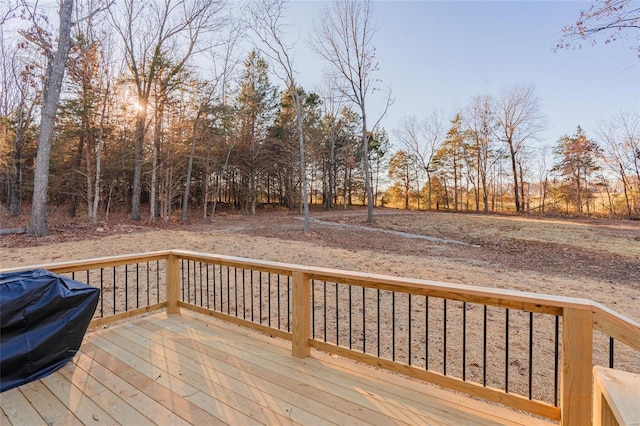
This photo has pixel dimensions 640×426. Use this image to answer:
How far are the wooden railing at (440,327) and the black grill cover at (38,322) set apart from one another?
0.72 metres

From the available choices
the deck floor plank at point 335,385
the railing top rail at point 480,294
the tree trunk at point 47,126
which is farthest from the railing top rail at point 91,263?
the tree trunk at point 47,126

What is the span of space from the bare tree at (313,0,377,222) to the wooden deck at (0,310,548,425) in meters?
11.7

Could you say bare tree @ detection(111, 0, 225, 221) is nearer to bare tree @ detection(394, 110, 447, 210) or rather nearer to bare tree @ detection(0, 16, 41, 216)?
bare tree @ detection(0, 16, 41, 216)

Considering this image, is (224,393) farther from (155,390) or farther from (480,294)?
(480,294)

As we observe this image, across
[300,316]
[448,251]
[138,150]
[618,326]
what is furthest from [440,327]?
[138,150]

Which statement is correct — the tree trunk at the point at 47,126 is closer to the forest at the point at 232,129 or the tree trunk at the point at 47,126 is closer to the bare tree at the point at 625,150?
the forest at the point at 232,129

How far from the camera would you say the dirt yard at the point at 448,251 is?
524cm

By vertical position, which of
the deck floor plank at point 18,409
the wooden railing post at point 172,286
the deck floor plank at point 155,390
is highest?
the wooden railing post at point 172,286

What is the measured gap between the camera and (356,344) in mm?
3199

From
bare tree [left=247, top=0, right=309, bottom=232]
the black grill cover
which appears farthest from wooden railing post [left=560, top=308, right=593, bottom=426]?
bare tree [left=247, top=0, right=309, bottom=232]

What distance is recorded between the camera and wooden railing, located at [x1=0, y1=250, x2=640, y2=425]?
4.86 ft

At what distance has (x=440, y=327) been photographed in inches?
141

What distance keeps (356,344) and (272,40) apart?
36.5ft

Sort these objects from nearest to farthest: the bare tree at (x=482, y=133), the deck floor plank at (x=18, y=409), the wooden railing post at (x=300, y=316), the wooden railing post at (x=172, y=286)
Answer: the deck floor plank at (x=18, y=409) < the wooden railing post at (x=300, y=316) < the wooden railing post at (x=172, y=286) < the bare tree at (x=482, y=133)
